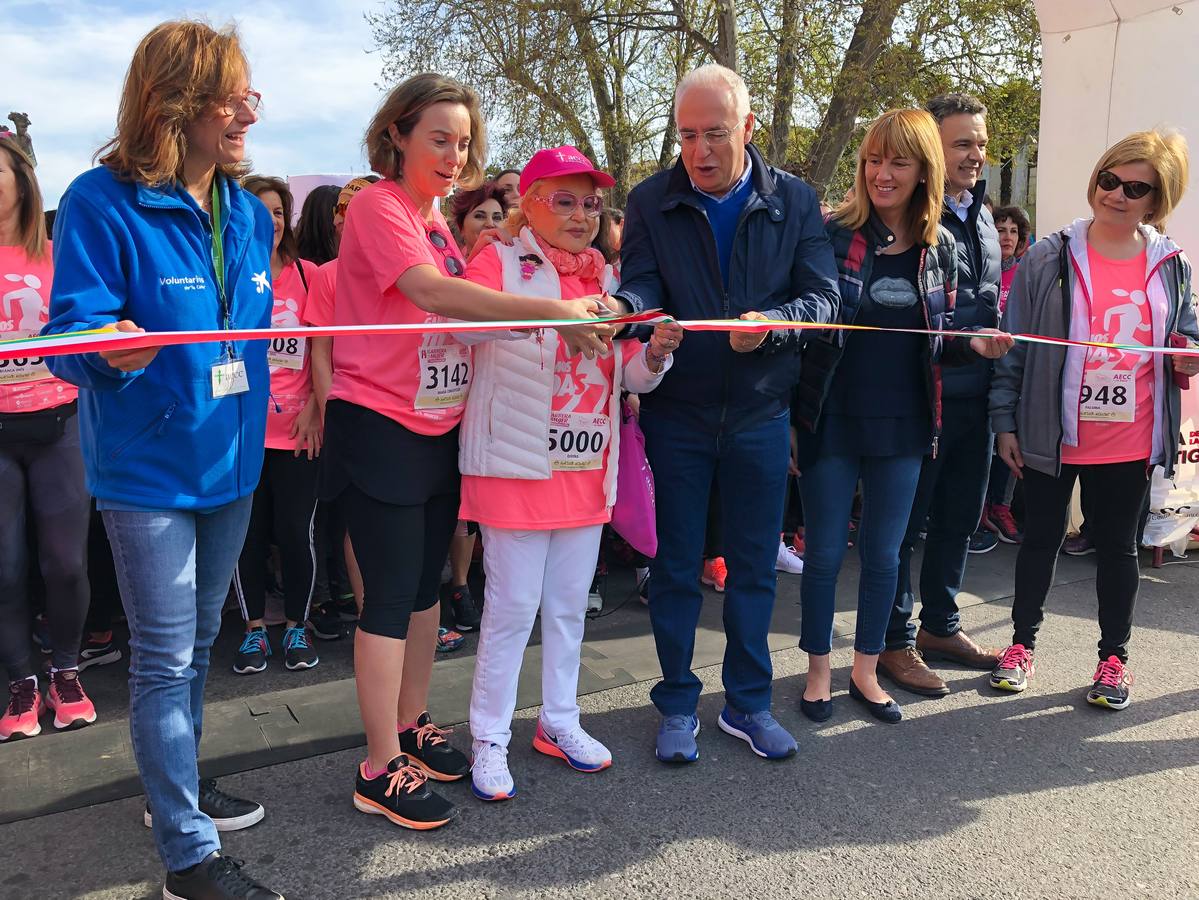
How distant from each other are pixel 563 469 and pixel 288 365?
5.86ft

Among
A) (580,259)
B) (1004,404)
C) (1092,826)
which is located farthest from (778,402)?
(1092,826)

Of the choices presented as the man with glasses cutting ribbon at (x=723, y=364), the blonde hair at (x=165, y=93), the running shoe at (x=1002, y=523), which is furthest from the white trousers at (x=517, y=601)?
the running shoe at (x=1002, y=523)

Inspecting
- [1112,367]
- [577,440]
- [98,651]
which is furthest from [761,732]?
[98,651]

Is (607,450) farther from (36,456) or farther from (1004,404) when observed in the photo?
(36,456)

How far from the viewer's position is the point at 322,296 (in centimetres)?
390

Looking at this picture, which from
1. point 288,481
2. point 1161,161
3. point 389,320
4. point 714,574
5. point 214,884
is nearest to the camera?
point 214,884

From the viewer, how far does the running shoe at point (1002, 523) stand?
6.23m

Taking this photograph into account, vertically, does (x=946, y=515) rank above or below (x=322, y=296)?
below

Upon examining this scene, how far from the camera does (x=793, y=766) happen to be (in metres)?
3.18

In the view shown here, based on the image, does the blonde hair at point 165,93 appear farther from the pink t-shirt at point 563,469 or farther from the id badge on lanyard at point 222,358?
the pink t-shirt at point 563,469

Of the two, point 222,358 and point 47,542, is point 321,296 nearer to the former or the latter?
point 47,542

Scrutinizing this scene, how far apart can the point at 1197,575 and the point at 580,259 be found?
437 centimetres

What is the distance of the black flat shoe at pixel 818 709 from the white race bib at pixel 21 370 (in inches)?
117

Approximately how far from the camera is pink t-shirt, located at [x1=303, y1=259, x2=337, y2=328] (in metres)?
3.90
